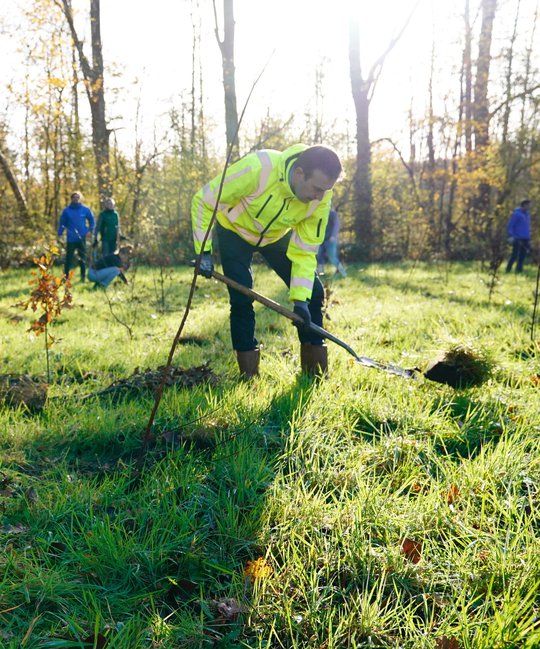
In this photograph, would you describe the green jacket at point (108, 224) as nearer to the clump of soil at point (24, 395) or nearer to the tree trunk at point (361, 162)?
the clump of soil at point (24, 395)

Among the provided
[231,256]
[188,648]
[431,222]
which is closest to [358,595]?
[188,648]

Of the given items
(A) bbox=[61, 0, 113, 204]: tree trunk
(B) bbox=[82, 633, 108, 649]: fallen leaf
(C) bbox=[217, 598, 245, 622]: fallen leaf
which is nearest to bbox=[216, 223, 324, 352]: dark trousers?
(C) bbox=[217, 598, 245, 622]: fallen leaf

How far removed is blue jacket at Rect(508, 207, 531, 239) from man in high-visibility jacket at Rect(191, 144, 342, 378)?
1132 cm

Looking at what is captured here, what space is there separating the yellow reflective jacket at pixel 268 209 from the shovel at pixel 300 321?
171 mm

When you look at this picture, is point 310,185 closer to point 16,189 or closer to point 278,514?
point 278,514

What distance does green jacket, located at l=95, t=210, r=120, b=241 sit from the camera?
10.4 m

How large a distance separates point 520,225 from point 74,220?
1100 cm

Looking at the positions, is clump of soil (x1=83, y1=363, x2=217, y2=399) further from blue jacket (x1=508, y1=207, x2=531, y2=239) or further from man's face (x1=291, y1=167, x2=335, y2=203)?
blue jacket (x1=508, y1=207, x2=531, y2=239)

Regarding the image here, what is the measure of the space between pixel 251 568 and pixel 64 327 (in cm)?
483

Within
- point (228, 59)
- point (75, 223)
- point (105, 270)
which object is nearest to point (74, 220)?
point (75, 223)

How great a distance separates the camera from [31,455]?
8.68ft

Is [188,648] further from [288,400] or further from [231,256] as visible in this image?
[231,256]

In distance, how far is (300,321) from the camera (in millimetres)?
3633

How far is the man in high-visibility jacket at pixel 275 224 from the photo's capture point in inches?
132
